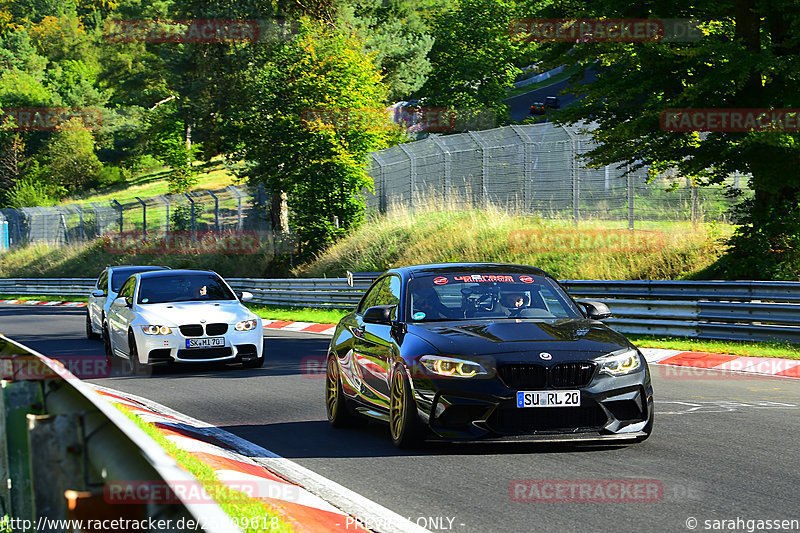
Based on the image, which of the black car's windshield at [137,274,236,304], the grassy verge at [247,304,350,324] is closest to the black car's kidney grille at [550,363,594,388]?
the black car's windshield at [137,274,236,304]

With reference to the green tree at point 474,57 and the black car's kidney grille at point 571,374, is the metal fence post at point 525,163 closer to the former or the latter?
the black car's kidney grille at point 571,374

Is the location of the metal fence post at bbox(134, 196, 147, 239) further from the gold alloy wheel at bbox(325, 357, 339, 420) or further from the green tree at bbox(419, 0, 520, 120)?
the gold alloy wheel at bbox(325, 357, 339, 420)

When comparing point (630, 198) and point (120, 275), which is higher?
point (630, 198)

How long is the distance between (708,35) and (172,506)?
56.7ft

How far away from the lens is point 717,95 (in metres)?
18.0

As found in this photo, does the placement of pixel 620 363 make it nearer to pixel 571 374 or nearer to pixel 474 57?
pixel 571 374

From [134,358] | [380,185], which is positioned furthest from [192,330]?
[380,185]

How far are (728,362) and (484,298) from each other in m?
6.89

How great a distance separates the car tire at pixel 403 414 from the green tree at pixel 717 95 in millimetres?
10586

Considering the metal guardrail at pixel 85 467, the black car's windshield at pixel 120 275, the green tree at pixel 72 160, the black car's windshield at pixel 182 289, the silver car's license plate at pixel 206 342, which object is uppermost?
the green tree at pixel 72 160

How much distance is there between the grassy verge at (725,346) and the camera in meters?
15.0

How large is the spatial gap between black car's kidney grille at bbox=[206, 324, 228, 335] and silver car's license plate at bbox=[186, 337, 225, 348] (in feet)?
0.28

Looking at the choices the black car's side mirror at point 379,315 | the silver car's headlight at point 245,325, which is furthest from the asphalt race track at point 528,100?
the black car's side mirror at point 379,315

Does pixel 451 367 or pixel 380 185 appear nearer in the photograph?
pixel 451 367
